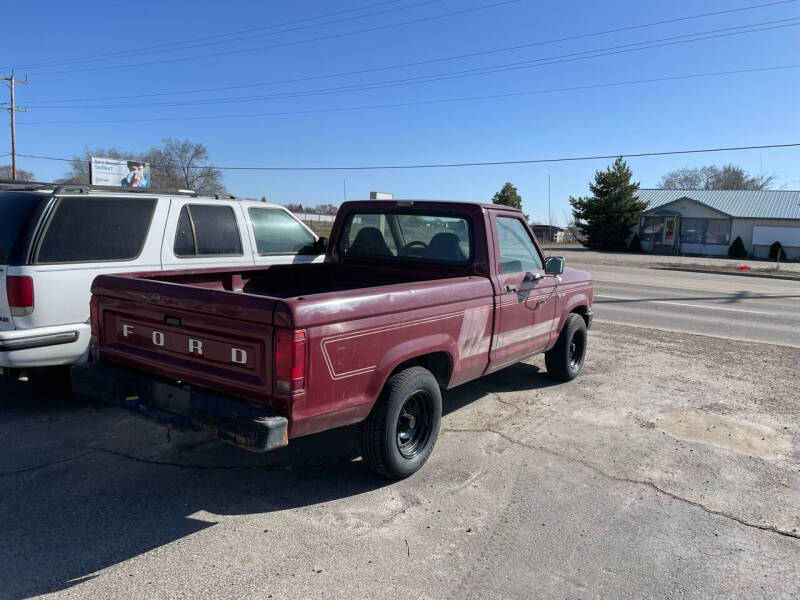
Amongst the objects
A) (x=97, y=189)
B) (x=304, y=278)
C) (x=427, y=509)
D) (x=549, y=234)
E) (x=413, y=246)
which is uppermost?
(x=549, y=234)

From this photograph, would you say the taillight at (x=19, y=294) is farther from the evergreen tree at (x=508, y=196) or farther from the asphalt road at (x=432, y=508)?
the evergreen tree at (x=508, y=196)

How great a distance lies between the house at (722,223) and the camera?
4034 cm

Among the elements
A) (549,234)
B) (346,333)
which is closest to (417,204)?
(346,333)

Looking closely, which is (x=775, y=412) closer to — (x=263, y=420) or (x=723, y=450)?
(x=723, y=450)

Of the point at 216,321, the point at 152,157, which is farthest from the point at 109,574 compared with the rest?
the point at 152,157

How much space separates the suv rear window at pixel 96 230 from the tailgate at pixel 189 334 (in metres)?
1.13

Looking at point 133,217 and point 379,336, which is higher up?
point 133,217

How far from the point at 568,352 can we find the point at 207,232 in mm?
4088

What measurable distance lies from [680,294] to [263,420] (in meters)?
16.1

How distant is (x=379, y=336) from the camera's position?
370cm

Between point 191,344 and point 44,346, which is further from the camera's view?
point 44,346

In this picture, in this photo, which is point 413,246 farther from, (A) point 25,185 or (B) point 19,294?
(A) point 25,185

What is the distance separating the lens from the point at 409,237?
5605mm

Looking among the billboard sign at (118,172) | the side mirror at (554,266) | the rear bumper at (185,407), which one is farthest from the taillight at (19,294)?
the billboard sign at (118,172)
